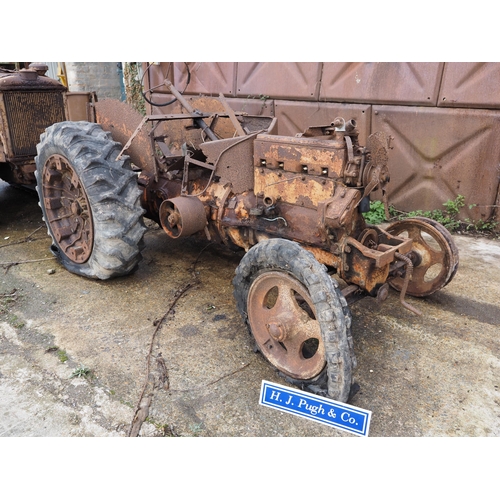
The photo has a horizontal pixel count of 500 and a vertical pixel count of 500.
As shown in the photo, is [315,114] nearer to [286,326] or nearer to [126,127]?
[126,127]

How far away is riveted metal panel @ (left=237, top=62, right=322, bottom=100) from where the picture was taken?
5.85 m

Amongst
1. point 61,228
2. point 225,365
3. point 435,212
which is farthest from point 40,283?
point 435,212

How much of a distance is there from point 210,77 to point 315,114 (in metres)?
1.98

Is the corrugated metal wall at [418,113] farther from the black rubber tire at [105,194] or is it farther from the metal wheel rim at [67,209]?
the metal wheel rim at [67,209]

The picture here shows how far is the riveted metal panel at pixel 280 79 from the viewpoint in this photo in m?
5.85

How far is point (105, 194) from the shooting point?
11.4ft

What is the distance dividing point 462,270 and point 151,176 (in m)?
2.97

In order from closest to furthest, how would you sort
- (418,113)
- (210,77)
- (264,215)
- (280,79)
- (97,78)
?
(264,215) < (418,113) < (280,79) < (210,77) < (97,78)

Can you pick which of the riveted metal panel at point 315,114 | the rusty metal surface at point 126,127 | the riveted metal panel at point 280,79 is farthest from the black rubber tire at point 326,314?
the riveted metal panel at point 280,79

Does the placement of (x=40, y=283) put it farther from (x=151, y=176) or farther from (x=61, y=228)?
(x=151, y=176)

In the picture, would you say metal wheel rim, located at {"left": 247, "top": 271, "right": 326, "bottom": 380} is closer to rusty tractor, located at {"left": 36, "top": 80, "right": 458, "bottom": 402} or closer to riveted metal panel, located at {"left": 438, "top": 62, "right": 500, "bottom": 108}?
rusty tractor, located at {"left": 36, "top": 80, "right": 458, "bottom": 402}

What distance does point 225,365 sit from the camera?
2871 millimetres

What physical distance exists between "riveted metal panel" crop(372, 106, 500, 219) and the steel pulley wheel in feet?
6.75

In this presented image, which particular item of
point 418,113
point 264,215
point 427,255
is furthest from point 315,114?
point 264,215
